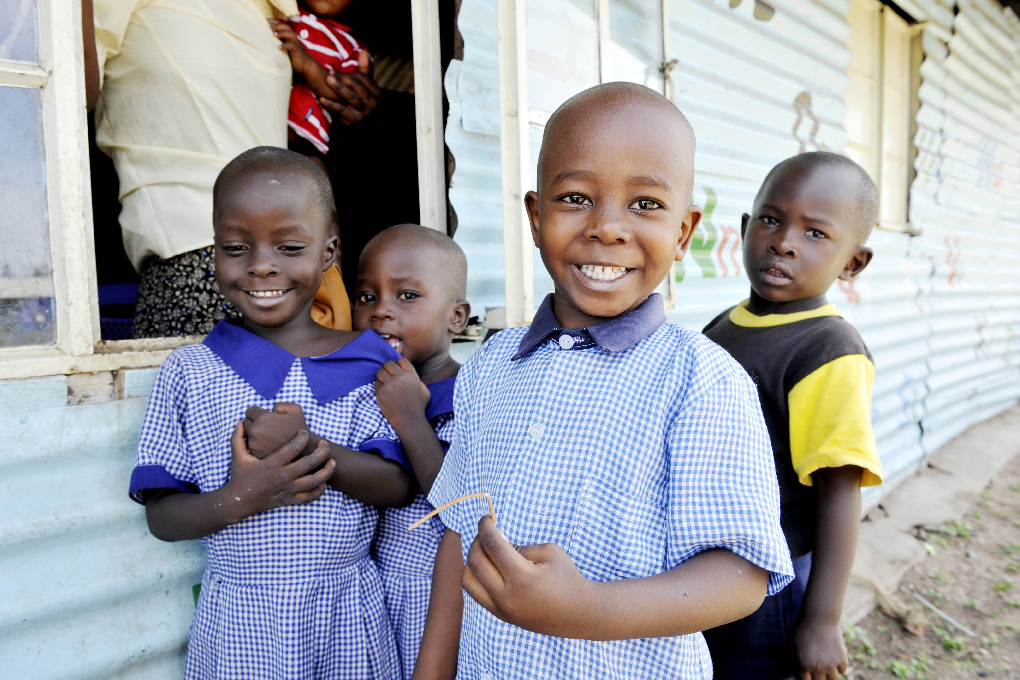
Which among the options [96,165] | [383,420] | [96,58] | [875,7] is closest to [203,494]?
[383,420]

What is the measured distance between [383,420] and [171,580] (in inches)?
27.7

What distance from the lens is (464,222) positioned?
2227 mm

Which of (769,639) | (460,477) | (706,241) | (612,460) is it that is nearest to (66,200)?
(460,477)

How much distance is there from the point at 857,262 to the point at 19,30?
2137 millimetres

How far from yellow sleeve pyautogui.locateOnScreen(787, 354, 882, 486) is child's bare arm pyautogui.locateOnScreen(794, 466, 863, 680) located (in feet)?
0.15

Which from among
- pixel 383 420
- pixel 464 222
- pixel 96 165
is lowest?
pixel 383 420

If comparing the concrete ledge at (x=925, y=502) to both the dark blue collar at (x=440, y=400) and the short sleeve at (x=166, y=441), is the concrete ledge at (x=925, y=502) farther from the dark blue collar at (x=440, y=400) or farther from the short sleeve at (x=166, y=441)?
the short sleeve at (x=166, y=441)

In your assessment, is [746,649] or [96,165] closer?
[746,649]

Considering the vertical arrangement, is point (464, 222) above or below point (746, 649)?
above

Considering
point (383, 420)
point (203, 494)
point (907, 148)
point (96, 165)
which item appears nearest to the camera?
point (203, 494)

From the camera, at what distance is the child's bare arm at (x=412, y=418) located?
145 centimetres

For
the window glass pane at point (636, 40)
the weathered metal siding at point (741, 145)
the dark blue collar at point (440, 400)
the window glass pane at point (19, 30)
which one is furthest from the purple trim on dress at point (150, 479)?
the window glass pane at point (636, 40)

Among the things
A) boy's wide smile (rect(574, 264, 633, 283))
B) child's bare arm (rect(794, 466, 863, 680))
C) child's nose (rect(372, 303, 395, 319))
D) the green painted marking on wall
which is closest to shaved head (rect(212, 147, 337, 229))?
child's nose (rect(372, 303, 395, 319))

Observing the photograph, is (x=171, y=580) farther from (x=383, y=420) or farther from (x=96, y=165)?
(x=96, y=165)
